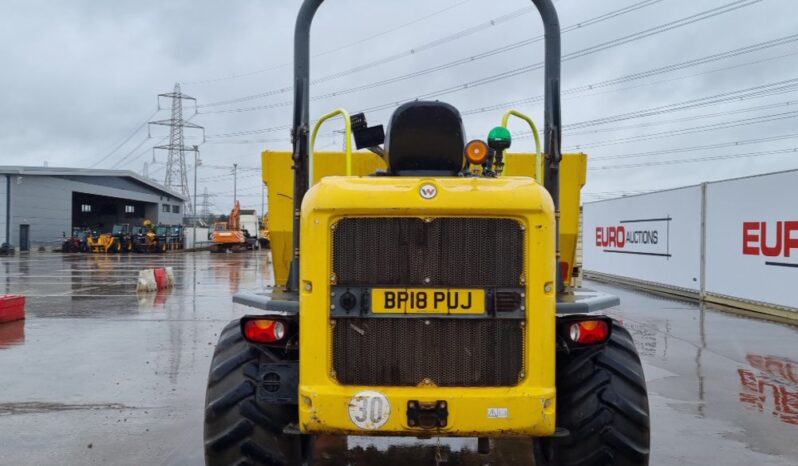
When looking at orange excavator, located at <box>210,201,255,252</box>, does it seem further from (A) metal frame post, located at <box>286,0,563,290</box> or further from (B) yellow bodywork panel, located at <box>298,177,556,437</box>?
(B) yellow bodywork panel, located at <box>298,177,556,437</box>

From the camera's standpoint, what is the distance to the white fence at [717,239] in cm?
1311

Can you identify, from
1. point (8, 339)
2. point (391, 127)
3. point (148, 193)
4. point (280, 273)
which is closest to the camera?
point (391, 127)

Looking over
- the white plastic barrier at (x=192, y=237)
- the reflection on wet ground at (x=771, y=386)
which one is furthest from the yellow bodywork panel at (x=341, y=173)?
the white plastic barrier at (x=192, y=237)

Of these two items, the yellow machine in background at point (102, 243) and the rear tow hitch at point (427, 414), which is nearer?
the rear tow hitch at point (427, 414)

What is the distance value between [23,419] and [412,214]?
4.80 metres

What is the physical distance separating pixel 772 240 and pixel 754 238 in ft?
2.34

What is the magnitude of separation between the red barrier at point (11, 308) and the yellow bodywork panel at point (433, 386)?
10635mm

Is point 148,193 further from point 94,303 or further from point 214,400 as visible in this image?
point 214,400

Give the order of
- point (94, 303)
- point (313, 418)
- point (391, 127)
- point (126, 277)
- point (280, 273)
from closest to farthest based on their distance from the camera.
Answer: point (313, 418) → point (391, 127) → point (280, 273) → point (94, 303) → point (126, 277)

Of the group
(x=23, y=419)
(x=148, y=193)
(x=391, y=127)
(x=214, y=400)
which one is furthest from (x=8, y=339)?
(x=148, y=193)

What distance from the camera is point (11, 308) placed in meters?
11.9

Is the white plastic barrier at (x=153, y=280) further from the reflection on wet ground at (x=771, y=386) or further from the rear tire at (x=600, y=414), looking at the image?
the rear tire at (x=600, y=414)

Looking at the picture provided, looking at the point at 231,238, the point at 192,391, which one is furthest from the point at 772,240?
the point at 231,238

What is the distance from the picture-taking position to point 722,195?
1534cm
